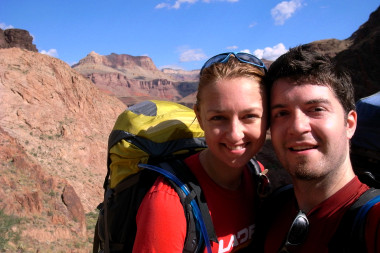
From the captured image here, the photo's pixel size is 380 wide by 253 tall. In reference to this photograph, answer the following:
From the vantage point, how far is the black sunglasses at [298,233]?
1.33m

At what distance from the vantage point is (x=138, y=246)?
1310 millimetres

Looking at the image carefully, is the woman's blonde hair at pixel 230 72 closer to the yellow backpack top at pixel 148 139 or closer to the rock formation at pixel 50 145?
the yellow backpack top at pixel 148 139

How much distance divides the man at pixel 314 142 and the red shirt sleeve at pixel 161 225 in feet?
1.57

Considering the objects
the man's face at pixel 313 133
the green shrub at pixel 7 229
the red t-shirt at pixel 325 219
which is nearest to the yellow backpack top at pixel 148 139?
the man's face at pixel 313 133

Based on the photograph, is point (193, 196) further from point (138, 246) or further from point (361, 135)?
point (361, 135)

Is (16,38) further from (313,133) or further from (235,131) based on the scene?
(313,133)

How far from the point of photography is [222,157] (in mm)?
1544

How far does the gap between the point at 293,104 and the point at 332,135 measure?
0.22 metres

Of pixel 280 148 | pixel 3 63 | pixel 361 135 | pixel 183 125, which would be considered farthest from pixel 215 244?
pixel 3 63

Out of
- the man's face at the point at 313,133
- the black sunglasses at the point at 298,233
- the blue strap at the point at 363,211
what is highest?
the man's face at the point at 313,133

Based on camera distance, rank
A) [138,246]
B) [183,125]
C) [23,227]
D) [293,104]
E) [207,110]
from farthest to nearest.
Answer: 1. [23,227]
2. [183,125]
3. [207,110]
4. [293,104]
5. [138,246]

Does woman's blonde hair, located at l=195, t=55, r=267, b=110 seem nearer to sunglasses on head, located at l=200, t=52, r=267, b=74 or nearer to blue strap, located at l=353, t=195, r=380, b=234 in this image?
sunglasses on head, located at l=200, t=52, r=267, b=74

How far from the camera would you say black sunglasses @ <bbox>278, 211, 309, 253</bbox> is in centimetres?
133

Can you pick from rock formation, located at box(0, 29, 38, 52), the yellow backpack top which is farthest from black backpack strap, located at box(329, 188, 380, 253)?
rock formation, located at box(0, 29, 38, 52)
